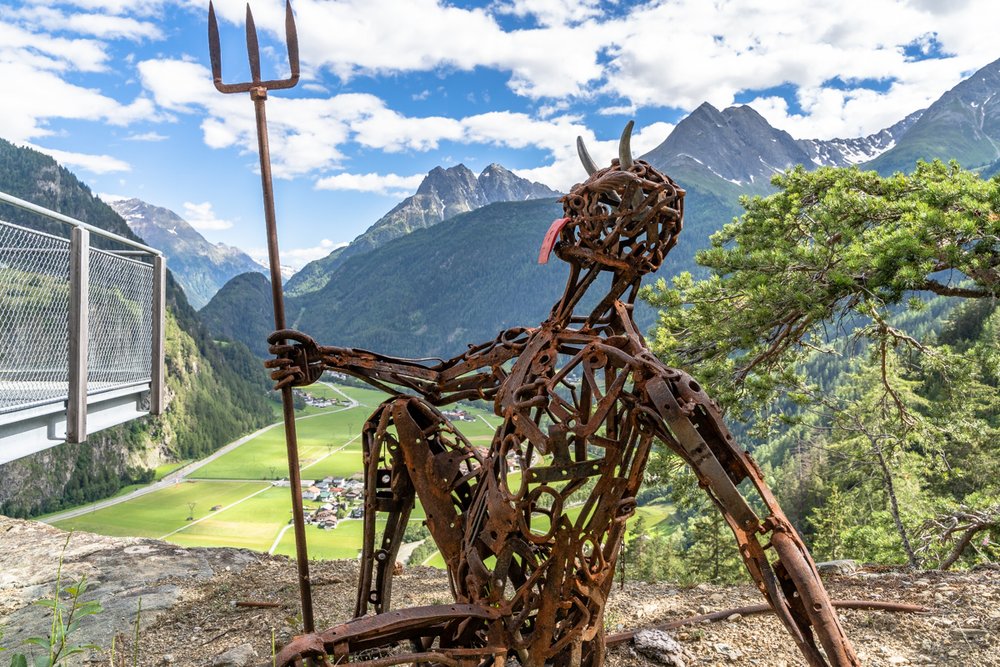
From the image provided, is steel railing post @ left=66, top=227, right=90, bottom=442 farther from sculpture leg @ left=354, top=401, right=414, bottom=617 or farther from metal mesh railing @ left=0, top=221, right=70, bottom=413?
sculpture leg @ left=354, top=401, right=414, bottom=617

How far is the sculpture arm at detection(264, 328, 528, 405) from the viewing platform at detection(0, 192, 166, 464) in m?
1.57

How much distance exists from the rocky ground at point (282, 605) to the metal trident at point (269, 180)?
1243 millimetres

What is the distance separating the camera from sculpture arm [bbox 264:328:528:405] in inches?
172

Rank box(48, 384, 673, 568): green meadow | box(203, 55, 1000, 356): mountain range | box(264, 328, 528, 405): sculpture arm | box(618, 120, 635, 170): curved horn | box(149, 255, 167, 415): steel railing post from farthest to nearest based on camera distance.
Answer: box(203, 55, 1000, 356): mountain range, box(48, 384, 673, 568): green meadow, box(149, 255, 167, 415): steel railing post, box(264, 328, 528, 405): sculpture arm, box(618, 120, 635, 170): curved horn

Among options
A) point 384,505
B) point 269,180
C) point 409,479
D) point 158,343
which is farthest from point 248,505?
point 269,180

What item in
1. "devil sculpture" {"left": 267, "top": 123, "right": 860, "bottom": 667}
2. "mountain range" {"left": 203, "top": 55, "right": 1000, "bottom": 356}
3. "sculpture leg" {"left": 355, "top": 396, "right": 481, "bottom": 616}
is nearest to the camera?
"devil sculpture" {"left": 267, "top": 123, "right": 860, "bottom": 667}

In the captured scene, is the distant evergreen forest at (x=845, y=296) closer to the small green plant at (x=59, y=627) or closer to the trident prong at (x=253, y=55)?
the trident prong at (x=253, y=55)

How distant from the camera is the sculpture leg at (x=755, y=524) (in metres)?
2.43

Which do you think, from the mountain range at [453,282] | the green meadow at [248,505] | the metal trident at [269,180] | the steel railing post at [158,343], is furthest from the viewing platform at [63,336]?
the mountain range at [453,282]

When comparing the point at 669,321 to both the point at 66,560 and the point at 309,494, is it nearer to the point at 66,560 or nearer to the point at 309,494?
the point at 66,560

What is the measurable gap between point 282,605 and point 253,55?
18.5 feet

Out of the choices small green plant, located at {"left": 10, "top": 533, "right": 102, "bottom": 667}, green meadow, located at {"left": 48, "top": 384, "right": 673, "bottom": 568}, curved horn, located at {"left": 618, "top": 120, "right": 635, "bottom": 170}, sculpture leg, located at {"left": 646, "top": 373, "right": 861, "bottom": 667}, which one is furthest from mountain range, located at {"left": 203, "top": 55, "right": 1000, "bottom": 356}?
small green plant, located at {"left": 10, "top": 533, "right": 102, "bottom": 667}

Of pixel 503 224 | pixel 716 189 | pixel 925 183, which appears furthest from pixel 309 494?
pixel 716 189

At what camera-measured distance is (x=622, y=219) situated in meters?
3.35
